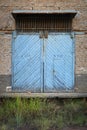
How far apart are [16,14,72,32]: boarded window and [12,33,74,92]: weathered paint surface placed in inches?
9.0

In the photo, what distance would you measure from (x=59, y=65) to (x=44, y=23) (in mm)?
1638

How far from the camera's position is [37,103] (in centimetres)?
982

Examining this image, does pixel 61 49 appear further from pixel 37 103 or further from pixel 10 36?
pixel 37 103

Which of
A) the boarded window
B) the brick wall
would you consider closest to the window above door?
the boarded window

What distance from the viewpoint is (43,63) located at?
13.0 meters

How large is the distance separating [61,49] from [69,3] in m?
1.72

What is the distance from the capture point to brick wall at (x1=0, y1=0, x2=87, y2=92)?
12.9 m

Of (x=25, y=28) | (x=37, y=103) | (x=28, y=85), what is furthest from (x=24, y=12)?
(x=37, y=103)

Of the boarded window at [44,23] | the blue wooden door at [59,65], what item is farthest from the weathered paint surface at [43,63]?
the boarded window at [44,23]

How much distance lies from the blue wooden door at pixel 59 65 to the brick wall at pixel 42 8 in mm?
256

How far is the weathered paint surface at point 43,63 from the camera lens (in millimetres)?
12977

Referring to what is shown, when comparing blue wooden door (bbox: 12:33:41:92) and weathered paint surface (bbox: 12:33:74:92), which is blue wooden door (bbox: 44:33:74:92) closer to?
weathered paint surface (bbox: 12:33:74:92)

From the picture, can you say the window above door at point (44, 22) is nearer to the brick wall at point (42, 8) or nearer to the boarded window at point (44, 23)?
the boarded window at point (44, 23)

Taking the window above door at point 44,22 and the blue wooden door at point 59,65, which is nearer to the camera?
the window above door at point 44,22
